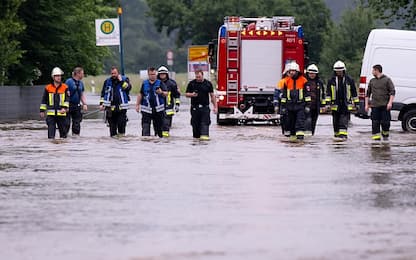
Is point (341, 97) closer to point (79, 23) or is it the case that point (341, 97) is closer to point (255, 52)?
point (255, 52)

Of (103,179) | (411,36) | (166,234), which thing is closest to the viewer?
(166,234)

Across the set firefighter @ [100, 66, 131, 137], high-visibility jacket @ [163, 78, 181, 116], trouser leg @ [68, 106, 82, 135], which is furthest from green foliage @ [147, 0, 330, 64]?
firefighter @ [100, 66, 131, 137]

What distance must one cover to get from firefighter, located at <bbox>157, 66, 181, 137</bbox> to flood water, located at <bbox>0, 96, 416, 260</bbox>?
2.75 m

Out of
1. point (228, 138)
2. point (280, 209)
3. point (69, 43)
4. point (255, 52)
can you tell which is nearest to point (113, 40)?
point (69, 43)

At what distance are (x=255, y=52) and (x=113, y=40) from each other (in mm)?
10611

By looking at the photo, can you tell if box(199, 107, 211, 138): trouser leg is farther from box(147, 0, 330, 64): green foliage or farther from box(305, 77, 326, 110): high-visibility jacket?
Result: box(147, 0, 330, 64): green foliage

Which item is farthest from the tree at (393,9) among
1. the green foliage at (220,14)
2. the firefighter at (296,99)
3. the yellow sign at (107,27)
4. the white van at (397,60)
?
the green foliage at (220,14)

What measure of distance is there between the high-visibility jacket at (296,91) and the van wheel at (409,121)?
7.13 meters

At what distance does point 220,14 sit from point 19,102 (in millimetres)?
43041

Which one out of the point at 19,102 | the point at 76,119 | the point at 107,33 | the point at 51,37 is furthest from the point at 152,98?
the point at 51,37

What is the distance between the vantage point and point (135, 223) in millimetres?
11406

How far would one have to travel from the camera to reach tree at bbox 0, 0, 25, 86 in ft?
136

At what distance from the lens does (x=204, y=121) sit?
2428cm

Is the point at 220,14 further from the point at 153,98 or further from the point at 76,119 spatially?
the point at 153,98
